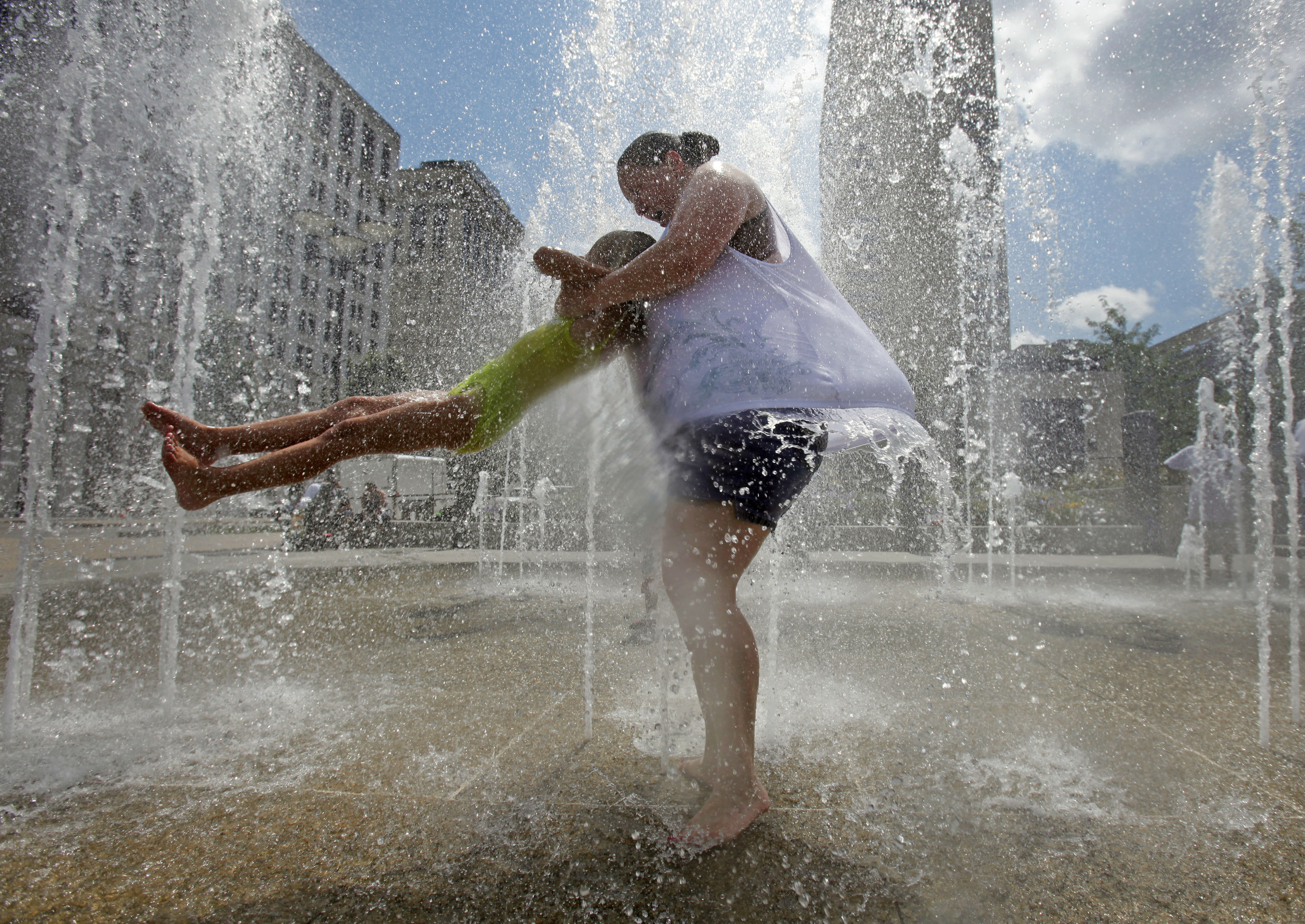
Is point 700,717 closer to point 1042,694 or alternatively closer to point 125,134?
point 1042,694

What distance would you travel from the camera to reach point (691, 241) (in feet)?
4.46

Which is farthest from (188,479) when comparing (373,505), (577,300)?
(373,505)

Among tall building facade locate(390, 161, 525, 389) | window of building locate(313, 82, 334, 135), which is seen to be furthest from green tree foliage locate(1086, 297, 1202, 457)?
window of building locate(313, 82, 334, 135)

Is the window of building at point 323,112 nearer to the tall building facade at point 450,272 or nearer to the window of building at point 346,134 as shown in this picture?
the window of building at point 346,134

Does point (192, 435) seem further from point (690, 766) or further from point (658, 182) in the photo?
point (690, 766)

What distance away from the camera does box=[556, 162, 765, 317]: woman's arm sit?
136cm

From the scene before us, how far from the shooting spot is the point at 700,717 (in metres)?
2.15

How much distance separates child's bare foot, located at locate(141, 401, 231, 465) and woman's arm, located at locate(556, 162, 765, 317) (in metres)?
0.97

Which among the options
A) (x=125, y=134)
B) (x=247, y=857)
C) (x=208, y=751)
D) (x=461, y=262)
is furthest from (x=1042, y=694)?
(x=461, y=262)

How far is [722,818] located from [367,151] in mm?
24340

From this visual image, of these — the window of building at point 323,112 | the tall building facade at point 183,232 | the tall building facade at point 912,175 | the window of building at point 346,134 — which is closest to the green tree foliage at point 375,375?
the tall building facade at point 183,232

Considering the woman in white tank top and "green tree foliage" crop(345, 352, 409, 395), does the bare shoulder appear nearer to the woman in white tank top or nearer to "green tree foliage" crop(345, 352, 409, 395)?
the woman in white tank top

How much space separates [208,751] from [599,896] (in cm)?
128

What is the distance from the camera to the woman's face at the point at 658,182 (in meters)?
1.58
